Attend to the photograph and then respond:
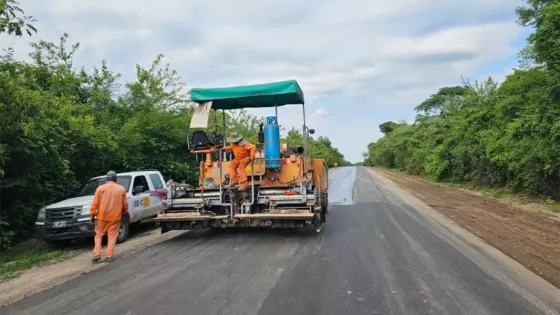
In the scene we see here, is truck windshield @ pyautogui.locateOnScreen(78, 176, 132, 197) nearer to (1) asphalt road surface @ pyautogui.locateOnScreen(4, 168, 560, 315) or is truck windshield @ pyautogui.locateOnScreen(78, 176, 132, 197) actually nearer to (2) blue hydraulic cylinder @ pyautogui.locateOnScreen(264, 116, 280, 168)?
(1) asphalt road surface @ pyautogui.locateOnScreen(4, 168, 560, 315)

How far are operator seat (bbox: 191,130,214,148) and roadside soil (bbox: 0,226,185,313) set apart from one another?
7.74 ft

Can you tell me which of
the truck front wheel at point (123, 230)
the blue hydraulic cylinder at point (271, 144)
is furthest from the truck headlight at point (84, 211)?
the blue hydraulic cylinder at point (271, 144)

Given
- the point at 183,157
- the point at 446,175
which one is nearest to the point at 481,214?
the point at 183,157

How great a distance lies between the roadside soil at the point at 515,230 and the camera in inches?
284

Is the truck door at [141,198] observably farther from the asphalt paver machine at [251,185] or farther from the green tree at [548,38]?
the green tree at [548,38]

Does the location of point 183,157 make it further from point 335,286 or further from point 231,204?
point 335,286

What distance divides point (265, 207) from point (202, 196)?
1486mm

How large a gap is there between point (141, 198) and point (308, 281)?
7.19m

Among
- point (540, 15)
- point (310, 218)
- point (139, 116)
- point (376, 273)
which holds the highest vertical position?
point (540, 15)

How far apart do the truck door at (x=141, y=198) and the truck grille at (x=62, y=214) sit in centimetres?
171

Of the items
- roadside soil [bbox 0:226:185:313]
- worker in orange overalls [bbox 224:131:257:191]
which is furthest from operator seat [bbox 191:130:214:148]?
roadside soil [bbox 0:226:185:313]

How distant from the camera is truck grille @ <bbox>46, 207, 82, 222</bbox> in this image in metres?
9.88

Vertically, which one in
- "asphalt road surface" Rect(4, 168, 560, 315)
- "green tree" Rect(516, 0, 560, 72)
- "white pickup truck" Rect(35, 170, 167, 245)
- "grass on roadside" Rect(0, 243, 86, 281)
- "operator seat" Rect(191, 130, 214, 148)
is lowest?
"grass on roadside" Rect(0, 243, 86, 281)

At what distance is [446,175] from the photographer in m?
30.6
